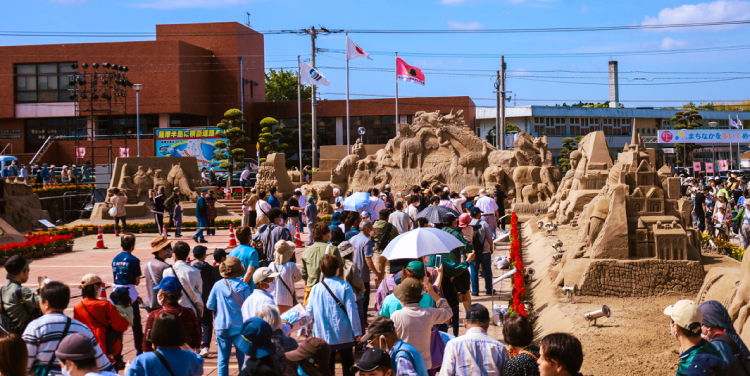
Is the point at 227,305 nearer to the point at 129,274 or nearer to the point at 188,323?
the point at 188,323

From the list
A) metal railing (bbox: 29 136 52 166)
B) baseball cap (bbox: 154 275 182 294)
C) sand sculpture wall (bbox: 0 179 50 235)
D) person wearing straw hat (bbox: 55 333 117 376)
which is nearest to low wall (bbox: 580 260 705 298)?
baseball cap (bbox: 154 275 182 294)

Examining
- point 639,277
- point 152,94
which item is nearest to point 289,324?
point 639,277

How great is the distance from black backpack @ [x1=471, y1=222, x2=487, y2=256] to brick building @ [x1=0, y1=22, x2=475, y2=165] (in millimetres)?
37905

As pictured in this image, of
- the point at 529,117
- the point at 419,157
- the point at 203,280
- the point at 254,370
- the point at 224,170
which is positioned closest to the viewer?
the point at 254,370

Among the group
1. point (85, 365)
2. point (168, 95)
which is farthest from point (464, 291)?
point (168, 95)

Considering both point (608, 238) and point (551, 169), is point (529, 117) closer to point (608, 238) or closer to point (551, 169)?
point (551, 169)

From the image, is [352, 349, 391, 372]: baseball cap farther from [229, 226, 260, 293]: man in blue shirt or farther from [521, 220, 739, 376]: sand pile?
[521, 220, 739, 376]: sand pile

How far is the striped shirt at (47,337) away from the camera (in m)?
4.89

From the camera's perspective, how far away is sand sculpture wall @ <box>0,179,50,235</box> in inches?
943

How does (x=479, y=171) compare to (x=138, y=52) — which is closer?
(x=479, y=171)

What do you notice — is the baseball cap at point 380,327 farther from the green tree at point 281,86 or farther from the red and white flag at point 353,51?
the green tree at point 281,86

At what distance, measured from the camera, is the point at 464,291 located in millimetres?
8461

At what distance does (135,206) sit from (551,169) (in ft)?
55.4

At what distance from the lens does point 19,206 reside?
81.5 ft
